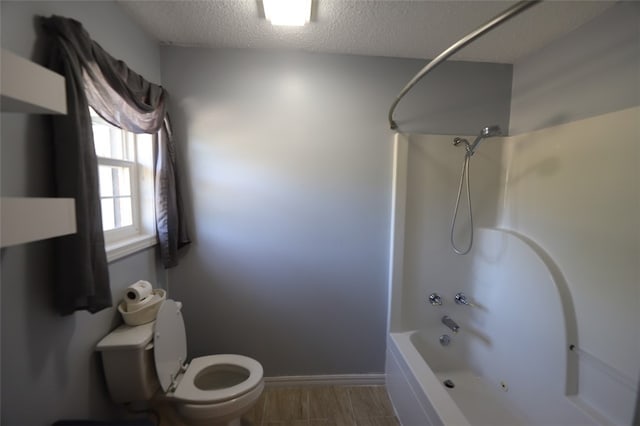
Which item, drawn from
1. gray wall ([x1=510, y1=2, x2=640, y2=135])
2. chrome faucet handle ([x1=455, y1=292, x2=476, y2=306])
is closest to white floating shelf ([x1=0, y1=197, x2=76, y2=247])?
chrome faucet handle ([x1=455, y1=292, x2=476, y2=306])

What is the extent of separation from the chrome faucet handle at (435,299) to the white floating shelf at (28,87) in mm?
2190

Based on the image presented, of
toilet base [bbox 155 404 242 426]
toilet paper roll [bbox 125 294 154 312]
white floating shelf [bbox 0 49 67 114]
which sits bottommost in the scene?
toilet base [bbox 155 404 242 426]

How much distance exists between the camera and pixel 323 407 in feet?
5.85

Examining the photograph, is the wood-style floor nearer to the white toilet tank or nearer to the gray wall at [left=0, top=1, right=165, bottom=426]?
the white toilet tank

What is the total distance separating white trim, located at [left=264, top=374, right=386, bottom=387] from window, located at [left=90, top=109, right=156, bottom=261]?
1.35 meters

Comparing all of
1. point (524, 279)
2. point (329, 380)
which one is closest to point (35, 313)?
point (329, 380)

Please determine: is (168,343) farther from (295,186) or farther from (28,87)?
(28,87)

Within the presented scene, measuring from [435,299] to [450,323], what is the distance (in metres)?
0.19

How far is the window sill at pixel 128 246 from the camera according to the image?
130cm

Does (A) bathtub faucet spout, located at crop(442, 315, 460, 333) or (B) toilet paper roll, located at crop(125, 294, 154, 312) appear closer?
(B) toilet paper roll, located at crop(125, 294, 154, 312)

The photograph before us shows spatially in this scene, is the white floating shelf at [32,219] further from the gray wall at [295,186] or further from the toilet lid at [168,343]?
the gray wall at [295,186]

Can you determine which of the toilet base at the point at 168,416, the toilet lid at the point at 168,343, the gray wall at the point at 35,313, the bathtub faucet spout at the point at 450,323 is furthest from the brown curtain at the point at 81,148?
the bathtub faucet spout at the point at 450,323

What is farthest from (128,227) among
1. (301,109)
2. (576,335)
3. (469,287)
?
(576,335)

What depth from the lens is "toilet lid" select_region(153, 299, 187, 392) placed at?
1340 millimetres
